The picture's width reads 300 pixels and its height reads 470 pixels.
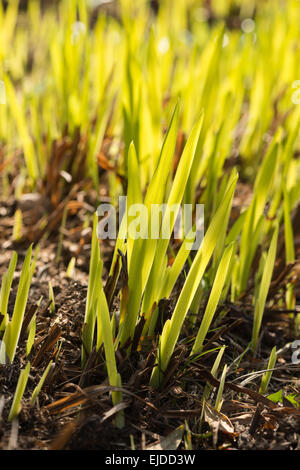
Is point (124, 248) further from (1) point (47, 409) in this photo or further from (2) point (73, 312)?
(1) point (47, 409)

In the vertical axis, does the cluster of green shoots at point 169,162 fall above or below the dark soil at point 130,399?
above

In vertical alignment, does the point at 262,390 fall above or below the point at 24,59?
below

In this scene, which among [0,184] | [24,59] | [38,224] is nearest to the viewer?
[38,224]

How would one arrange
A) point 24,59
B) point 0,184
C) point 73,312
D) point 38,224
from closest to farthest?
point 73,312, point 38,224, point 0,184, point 24,59

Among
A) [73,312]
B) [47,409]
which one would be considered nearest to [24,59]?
[73,312]

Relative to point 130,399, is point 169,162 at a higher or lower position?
higher

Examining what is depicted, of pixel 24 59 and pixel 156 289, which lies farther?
pixel 24 59

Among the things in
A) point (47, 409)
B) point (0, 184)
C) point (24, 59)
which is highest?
point (24, 59)

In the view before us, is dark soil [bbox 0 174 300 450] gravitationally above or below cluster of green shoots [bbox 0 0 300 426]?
below
